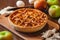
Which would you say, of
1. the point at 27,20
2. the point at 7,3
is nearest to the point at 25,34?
the point at 27,20

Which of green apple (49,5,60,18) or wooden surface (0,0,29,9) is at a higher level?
wooden surface (0,0,29,9)

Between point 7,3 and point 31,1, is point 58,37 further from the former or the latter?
point 7,3

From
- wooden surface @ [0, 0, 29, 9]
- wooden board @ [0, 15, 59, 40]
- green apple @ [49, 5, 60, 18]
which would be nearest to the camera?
wooden board @ [0, 15, 59, 40]

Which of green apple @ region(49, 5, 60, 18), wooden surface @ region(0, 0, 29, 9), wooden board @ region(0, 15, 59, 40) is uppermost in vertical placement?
wooden surface @ region(0, 0, 29, 9)

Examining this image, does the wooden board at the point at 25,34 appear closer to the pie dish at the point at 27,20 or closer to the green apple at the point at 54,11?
the pie dish at the point at 27,20

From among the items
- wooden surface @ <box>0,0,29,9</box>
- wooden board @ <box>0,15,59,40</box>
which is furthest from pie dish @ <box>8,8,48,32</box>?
wooden surface @ <box>0,0,29,9</box>

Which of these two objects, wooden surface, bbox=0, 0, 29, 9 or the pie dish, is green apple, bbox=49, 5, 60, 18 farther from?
wooden surface, bbox=0, 0, 29, 9

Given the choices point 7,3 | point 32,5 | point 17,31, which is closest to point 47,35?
point 17,31

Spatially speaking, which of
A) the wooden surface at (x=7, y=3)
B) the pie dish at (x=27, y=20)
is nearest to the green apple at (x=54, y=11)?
the pie dish at (x=27, y=20)
